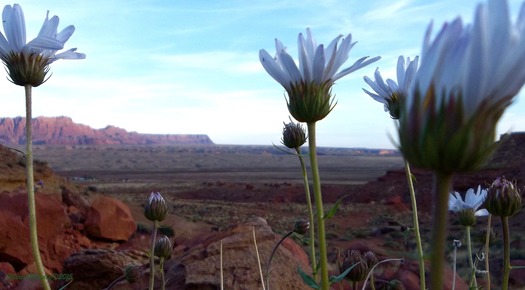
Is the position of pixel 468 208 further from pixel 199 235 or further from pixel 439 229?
pixel 199 235

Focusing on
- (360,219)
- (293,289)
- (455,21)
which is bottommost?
(360,219)

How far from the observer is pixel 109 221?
13578 millimetres

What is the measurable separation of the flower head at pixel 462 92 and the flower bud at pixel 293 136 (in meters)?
1.69

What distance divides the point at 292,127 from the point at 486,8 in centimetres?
184

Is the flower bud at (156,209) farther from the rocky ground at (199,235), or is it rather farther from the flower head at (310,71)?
the flower head at (310,71)

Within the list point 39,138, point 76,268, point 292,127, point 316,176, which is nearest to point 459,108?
point 316,176

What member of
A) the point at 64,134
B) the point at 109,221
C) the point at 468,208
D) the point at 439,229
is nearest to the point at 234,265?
the point at 468,208

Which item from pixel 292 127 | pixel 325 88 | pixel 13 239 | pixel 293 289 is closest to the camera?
pixel 325 88

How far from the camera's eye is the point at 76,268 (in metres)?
7.46

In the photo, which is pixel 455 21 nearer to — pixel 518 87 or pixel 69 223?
pixel 518 87

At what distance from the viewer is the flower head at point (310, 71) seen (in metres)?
1.75

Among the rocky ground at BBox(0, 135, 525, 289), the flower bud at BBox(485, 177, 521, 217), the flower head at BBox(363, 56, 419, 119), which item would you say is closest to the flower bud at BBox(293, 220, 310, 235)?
the rocky ground at BBox(0, 135, 525, 289)

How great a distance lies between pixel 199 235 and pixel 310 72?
9.69 meters

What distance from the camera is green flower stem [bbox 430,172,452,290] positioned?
2.64 ft
